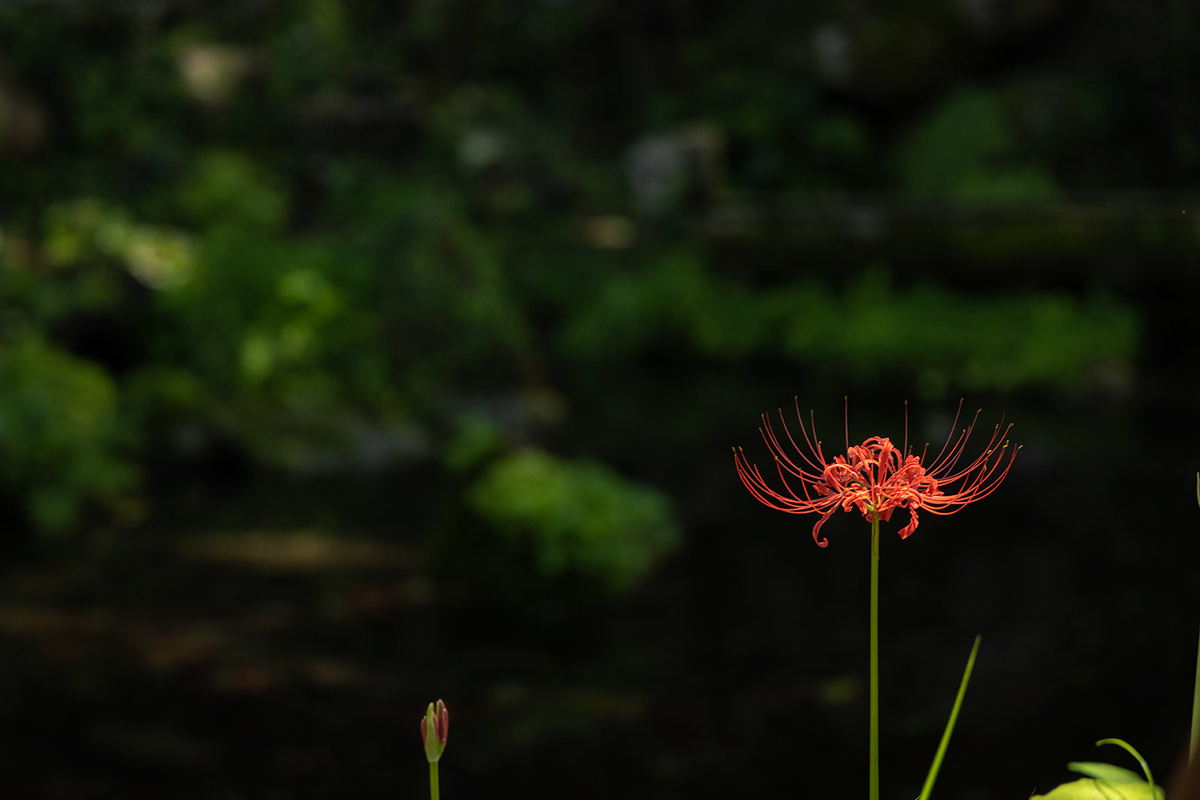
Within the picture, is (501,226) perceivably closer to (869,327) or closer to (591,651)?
(869,327)

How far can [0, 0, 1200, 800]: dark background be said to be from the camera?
5262mm

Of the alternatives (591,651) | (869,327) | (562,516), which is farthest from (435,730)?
(869,327)

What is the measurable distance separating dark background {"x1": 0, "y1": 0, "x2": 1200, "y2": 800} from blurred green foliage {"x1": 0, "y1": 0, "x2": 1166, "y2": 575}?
0.06 m

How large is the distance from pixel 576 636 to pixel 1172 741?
9.29 feet

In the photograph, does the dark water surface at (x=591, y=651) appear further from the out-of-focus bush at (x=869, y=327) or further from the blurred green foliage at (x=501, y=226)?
the out-of-focus bush at (x=869, y=327)

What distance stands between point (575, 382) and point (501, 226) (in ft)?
13.9

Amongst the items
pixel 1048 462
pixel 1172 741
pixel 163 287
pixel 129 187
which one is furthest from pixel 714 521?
pixel 129 187

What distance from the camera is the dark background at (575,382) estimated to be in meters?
5.26

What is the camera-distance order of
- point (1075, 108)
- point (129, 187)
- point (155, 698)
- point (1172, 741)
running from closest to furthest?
point (1172, 741) → point (155, 698) → point (129, 187) → point (1075, 108)

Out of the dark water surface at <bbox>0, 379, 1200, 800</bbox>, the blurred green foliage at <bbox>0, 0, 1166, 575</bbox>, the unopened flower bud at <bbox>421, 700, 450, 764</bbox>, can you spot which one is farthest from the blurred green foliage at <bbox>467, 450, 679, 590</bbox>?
the unopened flower bud at <bbox>421, 700, 450, 764</bbox>

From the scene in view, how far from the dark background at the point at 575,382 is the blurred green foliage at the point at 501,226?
0.06 metres

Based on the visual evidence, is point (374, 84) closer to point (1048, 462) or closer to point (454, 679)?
point (1048, 462)

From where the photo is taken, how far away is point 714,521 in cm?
810

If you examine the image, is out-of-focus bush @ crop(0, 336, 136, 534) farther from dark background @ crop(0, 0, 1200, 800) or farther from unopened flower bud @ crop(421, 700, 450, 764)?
unopened flower bud @ crop(421, 700, 450, 764)
